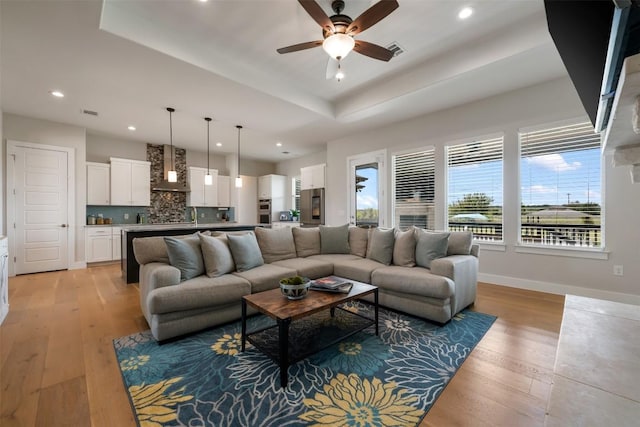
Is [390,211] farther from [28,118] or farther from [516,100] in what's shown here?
[28,118]

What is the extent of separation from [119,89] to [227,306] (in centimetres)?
337

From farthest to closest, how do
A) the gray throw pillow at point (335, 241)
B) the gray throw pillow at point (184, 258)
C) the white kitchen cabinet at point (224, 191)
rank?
the white kitchen cabinet at point (224, 191), the gray throw pillow at point (335, 241), the gray throw pillow at point (184, 258)

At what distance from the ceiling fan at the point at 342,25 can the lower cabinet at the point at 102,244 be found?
5.51 m

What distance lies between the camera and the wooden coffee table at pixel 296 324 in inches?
68.5

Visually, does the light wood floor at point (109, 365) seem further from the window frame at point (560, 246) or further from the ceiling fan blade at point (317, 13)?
the ceiling fan blade at point (317, 13)

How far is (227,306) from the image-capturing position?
2586 mm

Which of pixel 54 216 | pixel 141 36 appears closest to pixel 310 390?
pixel 141 36

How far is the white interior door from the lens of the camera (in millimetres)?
4578

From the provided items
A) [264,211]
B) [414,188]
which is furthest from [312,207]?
[414,188]

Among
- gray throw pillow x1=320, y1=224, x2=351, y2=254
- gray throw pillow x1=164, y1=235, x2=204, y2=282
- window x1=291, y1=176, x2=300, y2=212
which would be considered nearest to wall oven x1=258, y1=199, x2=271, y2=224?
window x1=291, y1=176, x2=300, y2=212

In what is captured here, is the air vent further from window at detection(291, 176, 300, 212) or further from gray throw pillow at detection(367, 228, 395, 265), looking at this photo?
window at detection(291, 176, 300, 212)

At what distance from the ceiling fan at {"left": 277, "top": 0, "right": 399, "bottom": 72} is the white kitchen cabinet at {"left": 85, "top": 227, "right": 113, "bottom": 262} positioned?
551 cm

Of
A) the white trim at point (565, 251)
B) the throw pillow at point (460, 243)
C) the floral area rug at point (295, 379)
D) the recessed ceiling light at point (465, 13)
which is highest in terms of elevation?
the recessed ceiling light at point (465, 13)

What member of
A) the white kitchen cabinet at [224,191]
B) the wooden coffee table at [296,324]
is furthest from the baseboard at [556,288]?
the white kitchen cabinet at [224,191]
